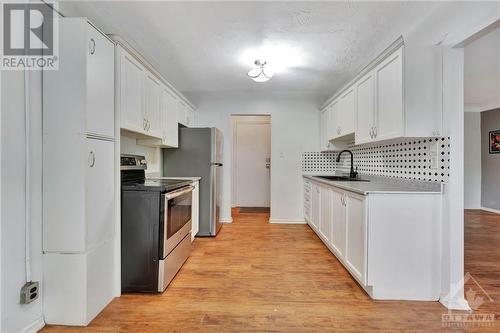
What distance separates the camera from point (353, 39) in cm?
241

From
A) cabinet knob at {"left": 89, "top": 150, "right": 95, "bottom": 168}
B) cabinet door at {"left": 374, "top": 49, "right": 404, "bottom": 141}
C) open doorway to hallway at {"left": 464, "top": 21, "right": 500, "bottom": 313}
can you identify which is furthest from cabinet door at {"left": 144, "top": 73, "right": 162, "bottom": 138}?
open doorway to hallway at {"left": 464, "top": 21, "right": 500, "bottom": 313}

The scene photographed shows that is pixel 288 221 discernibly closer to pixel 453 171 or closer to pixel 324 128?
pixel 324 128

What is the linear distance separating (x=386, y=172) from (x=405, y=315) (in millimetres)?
1551

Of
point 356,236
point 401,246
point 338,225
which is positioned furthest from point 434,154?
point 338,225

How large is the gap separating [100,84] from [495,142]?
23.7ft

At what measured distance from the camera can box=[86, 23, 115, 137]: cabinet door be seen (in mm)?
1572

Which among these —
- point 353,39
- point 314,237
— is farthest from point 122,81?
point 314,237

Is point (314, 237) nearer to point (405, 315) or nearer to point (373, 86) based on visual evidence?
point (405, 315)

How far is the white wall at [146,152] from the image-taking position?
2515mm

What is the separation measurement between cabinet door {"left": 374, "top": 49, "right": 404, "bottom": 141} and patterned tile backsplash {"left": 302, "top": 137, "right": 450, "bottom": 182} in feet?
0.87

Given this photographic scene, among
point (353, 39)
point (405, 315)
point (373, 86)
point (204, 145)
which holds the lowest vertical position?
point (405, 315)

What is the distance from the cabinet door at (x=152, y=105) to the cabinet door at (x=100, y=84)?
0.56 metres

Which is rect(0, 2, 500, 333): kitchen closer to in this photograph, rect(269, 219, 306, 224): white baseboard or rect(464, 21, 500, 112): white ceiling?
rect(464, 21, 500, 112): white ceiling

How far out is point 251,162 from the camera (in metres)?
5.93
